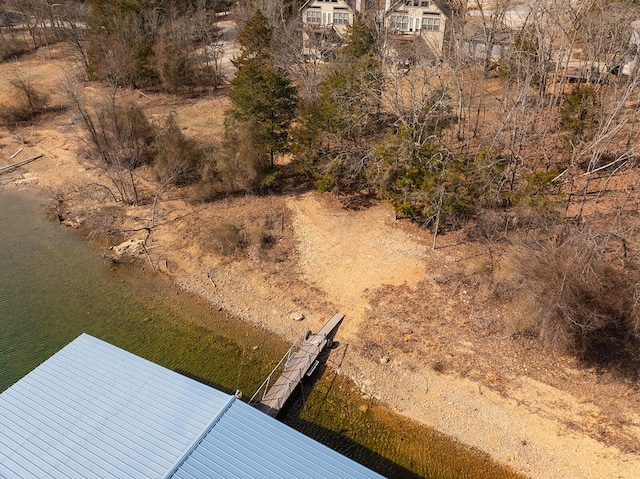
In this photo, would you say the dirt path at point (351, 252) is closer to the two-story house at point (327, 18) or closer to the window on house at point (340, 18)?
the two-story house at point (327, 18)

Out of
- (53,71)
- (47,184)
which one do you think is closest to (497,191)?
(47,184)

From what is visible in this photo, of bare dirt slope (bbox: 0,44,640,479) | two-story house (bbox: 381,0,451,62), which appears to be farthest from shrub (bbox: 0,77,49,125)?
two-story house (bbox: 381,0,451,62)

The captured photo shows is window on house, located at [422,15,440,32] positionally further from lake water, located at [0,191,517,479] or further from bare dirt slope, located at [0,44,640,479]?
lake water, located at [0,191,517,479]

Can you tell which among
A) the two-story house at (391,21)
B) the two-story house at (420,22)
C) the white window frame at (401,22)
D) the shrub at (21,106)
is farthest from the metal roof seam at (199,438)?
the white window frame at (401,22)

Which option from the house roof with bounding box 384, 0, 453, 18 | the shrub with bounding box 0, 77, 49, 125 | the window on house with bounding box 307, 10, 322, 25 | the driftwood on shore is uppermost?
the house roof with bounding box 384, 0, 453, 18

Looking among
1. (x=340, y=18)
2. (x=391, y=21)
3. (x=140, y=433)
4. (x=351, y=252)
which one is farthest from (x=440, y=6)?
(x=140, y=433)

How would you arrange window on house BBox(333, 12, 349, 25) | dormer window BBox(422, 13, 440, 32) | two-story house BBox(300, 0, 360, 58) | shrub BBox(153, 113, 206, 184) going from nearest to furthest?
shrub BBox(153, 113, 206, 184)
dormer window BBox(422, 13, 440, 32)
two-story house BBox(300, 0, 360, 58)
window on house BBox(333, 12, 349, 25)
